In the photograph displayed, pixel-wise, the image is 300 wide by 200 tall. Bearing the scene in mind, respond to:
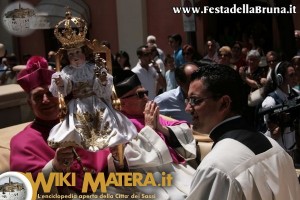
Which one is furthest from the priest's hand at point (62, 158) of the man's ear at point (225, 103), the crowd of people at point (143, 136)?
the man's ear at point (225, 103)

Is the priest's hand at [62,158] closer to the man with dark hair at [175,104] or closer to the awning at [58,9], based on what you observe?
the man with dark hair at [175,104]

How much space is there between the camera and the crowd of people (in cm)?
207

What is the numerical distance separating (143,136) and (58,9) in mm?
11265

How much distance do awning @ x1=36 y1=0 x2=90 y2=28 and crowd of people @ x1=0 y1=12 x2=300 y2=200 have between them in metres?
10.3

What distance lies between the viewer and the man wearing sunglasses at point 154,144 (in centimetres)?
328

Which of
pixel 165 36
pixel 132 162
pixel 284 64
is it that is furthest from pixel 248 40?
pixel 132 162

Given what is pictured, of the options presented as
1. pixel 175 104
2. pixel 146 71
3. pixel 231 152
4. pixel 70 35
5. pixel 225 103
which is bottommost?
pixel 175 104

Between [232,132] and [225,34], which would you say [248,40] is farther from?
[232,132]

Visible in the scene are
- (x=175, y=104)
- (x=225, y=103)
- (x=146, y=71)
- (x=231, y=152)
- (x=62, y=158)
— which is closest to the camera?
(x=231, y=152)

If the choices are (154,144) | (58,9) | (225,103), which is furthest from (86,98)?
(58,9)

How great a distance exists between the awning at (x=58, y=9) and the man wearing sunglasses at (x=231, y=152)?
38.2 feet

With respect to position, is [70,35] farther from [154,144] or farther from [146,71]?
[146,71]

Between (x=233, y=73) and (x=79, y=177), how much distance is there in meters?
1.41

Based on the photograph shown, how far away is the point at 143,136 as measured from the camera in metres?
3.30
